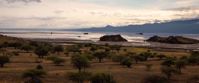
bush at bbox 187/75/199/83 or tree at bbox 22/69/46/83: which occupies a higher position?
tree at bbox 22/69/46/83

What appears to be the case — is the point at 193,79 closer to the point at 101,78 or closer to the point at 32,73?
the point at 101,78

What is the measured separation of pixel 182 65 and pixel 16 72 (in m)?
26.1

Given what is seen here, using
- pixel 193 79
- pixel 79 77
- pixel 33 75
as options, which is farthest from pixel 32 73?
pixel 193 79

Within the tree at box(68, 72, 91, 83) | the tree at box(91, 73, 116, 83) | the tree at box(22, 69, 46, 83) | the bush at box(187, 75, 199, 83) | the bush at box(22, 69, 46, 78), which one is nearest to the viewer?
the tree at box(91, 73, 116, 83)

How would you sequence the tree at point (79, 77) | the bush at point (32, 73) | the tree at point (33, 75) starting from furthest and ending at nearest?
the bush at point (32, 73), the tree at point (33, 75), the tree at point (79, 77)

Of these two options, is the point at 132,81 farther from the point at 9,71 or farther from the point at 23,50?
the point at 23,50

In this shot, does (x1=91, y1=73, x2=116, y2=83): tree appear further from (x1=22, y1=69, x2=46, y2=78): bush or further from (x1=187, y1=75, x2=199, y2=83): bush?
(x1=187, y1=75, x2=199, y2=83): bush

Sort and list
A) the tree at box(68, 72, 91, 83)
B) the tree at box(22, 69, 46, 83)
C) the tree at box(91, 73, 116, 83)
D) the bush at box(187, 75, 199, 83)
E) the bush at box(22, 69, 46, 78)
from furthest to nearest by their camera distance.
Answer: the bush at box(187, 75, 199, 83) → the bush at box(22, 69, 46, 78) → the tree at box(22, 69, 46, 83) → the tree at box(68, 72, 91, 83) → the tree at box(91, 73, 116, 83)

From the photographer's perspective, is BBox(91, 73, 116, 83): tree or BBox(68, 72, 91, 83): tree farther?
BBox(68, 72, 91, 83): tree

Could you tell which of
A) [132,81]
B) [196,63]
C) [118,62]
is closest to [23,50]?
[118,62]

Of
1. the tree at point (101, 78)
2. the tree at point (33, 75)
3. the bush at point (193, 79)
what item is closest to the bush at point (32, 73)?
the tree at point (33, 75)

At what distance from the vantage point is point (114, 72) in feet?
192

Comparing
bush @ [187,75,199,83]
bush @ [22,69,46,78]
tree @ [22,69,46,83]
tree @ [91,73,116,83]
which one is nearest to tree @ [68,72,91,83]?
tree @ [91,73,116,83]

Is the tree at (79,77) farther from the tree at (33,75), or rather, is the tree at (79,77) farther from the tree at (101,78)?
the tree at (33,75)
